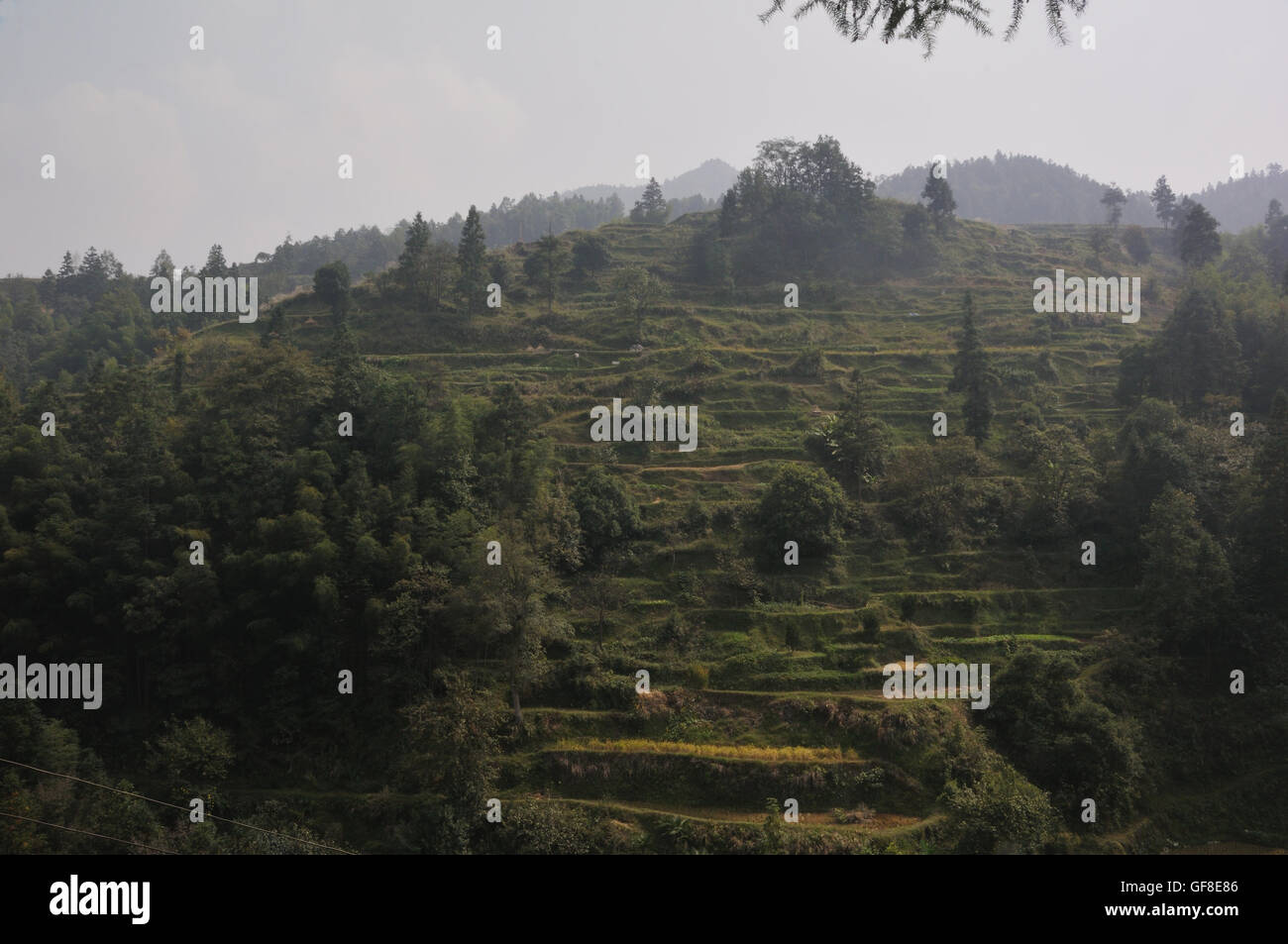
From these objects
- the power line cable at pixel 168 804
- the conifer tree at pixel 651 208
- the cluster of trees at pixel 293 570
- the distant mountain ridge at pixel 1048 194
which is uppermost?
the distant mountain ridge at pixel 1048 194

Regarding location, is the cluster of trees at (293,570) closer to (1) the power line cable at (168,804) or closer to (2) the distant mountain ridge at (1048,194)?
(1) the power line cable at (168,804)

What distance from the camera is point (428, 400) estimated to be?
2883 cm

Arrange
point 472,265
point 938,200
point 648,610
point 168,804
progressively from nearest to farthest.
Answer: point 168,804, point 648,610, point 472,265, point 938,200

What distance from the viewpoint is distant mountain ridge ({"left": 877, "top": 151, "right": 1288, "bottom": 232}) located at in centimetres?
11388

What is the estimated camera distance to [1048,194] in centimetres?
11794

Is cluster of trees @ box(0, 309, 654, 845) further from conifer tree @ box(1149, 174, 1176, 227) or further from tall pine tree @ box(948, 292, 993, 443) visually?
conifer tree @ box(1149, 174, 1176, 227)

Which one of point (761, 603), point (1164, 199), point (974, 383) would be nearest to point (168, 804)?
point (761, 603)

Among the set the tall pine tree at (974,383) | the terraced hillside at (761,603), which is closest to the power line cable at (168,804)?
the terraced hillside at (761,603)

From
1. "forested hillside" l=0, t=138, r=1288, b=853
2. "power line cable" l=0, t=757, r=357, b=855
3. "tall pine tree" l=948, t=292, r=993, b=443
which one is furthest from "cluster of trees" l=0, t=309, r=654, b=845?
"tall pine tree" l=948, t=292, r=993, b=443

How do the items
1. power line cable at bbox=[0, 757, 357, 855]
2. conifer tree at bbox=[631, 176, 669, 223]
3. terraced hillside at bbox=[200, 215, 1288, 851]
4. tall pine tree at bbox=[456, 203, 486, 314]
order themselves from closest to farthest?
power line cable at bbox=[0, 757, 357, 855] → terraced hillside at bbox=[200, 215, 1288, 851] → tall pine tree at bbox=[456, 203, 486, 314] → conifer tree at bbox=[631, 176, 669, 223]

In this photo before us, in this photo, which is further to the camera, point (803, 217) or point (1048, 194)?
point (1048, 194)

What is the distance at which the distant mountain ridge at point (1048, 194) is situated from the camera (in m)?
114

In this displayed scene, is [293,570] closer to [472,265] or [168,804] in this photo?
[168,804]

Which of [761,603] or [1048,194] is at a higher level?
[1048,194]
